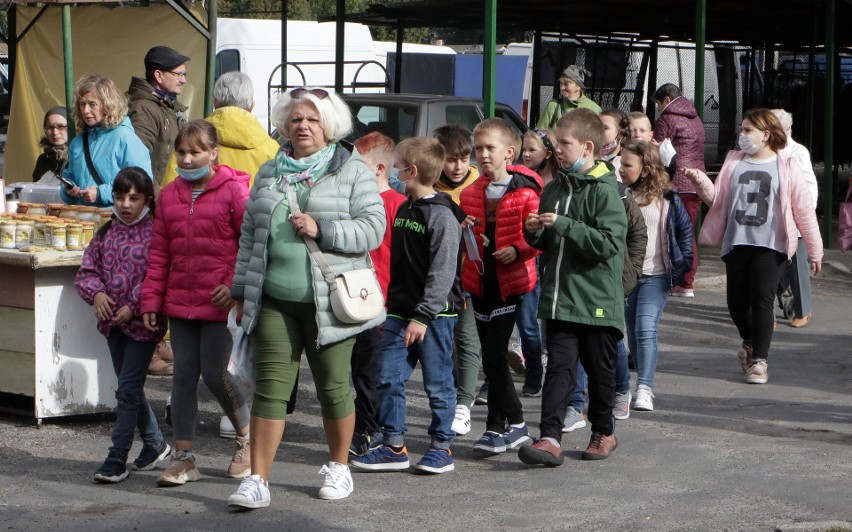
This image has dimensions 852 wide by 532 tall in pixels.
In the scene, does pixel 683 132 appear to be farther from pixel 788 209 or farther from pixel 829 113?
pixel 788 209

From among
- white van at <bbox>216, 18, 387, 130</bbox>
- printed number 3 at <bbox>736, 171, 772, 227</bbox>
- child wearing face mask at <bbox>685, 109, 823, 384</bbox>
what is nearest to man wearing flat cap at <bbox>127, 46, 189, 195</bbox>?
child wearing face mask at <bbox>685, 109, 823, 384</bbox>

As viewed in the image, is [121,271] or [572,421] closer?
[121,271]

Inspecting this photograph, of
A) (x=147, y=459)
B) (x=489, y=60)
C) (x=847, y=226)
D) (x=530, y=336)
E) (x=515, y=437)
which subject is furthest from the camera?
(x=489, y=60)

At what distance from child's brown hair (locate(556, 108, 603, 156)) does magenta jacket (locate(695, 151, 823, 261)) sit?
8.19 ft

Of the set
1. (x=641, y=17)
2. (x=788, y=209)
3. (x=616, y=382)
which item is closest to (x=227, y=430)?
(x=616, y=382)

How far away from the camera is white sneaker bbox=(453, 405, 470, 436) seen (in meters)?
6.74

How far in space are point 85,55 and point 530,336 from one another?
8108 millimetres

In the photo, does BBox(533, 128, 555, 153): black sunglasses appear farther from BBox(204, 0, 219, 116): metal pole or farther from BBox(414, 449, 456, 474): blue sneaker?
BBox(204, 0, 219, 116): metal pole

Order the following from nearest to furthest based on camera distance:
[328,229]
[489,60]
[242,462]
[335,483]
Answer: [328,229], [335,483], [242,462], [489,60]

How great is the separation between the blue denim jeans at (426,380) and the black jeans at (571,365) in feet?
1.51

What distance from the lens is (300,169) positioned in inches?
207

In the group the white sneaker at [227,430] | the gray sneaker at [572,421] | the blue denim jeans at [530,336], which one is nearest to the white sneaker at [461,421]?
the gray sneaker at [572,421]

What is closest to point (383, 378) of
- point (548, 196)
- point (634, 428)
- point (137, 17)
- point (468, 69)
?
point (548, 196)

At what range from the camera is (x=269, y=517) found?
520cm
